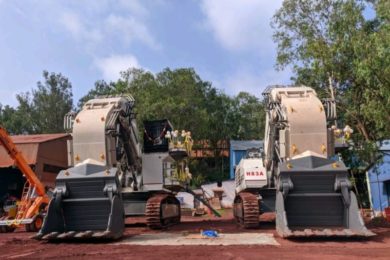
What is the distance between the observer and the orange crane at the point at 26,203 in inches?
737

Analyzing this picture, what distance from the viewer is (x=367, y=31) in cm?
1903

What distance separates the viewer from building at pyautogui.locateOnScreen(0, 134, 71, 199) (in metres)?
29.0

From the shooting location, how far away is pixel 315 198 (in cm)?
1283

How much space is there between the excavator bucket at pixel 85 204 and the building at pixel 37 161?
15.8 metres

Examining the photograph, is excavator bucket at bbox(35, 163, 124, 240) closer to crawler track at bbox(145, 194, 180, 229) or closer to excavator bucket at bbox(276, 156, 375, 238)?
crawler track at bbox(145, 194, 180, 229)

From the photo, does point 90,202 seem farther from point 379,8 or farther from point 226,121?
point 226,121

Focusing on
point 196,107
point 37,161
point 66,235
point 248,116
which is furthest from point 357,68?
point 248,116

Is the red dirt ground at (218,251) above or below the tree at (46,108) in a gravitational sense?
below

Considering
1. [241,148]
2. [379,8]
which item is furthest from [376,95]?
[241,148]

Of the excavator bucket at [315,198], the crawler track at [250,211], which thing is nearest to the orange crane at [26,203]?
the crawler track at [250,211]

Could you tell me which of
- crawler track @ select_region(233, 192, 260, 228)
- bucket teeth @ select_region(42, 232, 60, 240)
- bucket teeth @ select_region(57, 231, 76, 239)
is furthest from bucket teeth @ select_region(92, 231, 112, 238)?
crawler track @ select_region(233, 192, 260, 228)

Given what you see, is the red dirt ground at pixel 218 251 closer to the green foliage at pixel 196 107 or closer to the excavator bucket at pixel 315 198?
the excavator bucket at pixel 315 198

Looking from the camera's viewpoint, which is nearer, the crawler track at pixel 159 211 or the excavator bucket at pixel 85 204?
the excavator bucket at pixel 85 204

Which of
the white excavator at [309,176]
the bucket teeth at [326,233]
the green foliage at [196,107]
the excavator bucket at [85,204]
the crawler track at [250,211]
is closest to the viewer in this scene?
the bucket teeth at [326,233]
